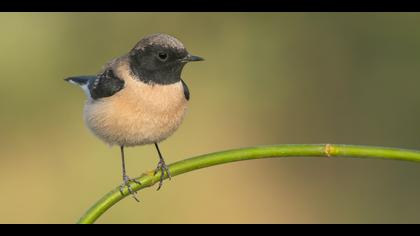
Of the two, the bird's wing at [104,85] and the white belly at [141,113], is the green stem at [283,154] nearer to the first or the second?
the white belly at [141,113]

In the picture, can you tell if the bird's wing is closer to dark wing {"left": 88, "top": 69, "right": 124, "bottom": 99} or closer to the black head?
dark wing {"left": 88, "top": 69, "right": 124, "bottom": 99}

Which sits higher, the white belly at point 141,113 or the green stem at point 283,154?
the white belly at point 141,113

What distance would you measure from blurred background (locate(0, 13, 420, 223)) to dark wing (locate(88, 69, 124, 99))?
1.90 m

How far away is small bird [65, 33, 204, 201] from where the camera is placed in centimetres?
441

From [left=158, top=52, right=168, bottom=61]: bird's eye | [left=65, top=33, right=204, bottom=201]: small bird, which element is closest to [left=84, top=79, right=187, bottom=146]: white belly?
[left=65, top=33, right=204, bottom=201]: small bird

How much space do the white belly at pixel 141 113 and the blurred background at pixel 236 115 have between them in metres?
2.19


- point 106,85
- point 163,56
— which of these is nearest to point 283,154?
point 163,56

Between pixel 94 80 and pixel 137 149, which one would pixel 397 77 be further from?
pixel 94 80

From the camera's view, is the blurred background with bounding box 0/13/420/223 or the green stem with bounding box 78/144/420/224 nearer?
the green stem with bounding box 78/144/420/224

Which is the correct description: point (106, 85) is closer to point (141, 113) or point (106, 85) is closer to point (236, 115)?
point (141, 113)

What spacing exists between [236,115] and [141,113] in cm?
326

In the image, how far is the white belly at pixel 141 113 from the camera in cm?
446

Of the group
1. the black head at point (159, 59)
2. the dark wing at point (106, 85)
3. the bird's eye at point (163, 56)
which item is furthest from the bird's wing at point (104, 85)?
the bird's eye at point (163, 56)

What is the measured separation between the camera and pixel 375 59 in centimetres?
771
